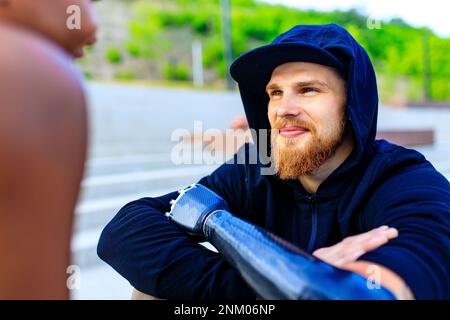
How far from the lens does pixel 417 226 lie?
1.20m

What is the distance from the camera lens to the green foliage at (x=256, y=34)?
67.1 feet

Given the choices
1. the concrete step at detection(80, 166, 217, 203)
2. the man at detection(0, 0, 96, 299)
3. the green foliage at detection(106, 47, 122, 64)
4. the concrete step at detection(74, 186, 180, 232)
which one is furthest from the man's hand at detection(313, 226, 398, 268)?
the green foliage at detection(106, 47, 122, 64)

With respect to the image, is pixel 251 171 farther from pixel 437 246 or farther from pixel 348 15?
pixel 348 15

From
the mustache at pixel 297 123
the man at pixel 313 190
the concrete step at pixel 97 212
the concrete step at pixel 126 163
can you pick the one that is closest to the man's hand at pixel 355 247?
the man at pixel 313 190

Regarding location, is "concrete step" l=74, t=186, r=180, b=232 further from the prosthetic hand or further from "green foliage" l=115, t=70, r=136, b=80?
"green foliage" l=115, t=70, r=136, b=80

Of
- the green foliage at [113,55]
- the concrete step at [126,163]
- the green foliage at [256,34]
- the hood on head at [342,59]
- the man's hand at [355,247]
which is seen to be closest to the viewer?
the man's hand at [355,247]

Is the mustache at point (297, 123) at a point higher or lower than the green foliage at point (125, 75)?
lower

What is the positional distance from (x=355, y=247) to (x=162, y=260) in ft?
1.69

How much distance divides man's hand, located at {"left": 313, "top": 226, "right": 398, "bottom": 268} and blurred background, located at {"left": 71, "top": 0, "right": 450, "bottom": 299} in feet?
1.92

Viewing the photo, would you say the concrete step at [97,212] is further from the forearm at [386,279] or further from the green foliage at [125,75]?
the green foliage at [125,75]

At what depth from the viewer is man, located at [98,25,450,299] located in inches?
47.9

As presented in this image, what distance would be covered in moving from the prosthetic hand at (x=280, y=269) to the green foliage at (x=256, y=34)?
1635 centimetres
